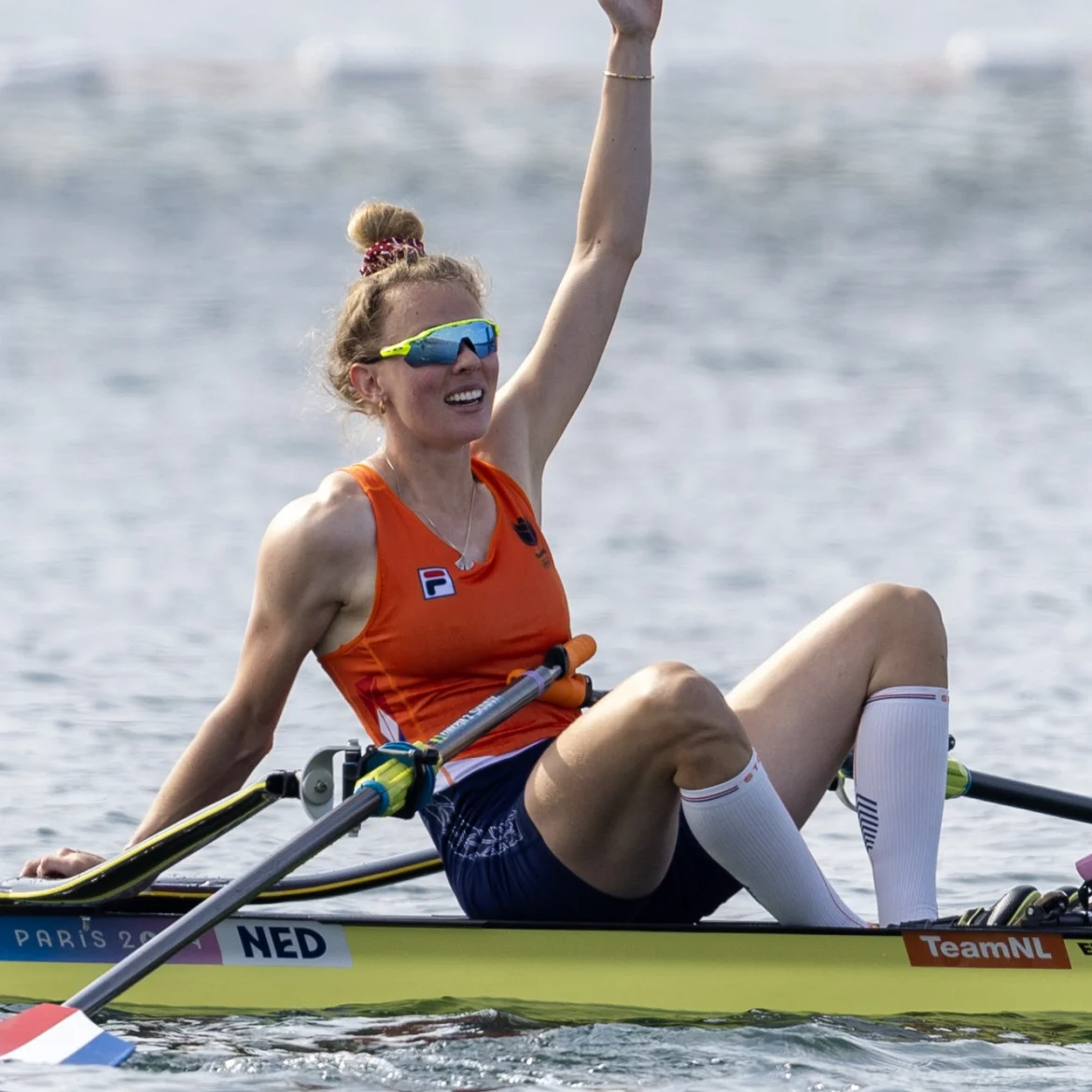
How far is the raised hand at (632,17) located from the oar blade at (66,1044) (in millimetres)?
2529

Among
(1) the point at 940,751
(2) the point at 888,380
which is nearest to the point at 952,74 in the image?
(2) the point at 888,380

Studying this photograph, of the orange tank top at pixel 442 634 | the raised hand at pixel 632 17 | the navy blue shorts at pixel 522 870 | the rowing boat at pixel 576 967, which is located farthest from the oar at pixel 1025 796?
the raised hand at pixel 632 17

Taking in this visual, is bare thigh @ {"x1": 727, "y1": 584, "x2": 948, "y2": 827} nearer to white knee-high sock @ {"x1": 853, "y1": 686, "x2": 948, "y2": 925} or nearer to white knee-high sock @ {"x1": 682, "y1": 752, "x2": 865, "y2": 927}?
white knee-high sock @ {"x1": 853, "y1": 686, "x2": 948, "y2": 925}

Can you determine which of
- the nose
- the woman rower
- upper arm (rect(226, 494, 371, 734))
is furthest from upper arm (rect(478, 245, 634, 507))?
upper arm (rect(226, 494, 371, 734))

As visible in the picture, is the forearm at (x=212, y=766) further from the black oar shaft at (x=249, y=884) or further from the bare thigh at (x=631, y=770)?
the bare thigh at (x=631, y=770)

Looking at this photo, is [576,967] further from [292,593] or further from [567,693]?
[292,593]

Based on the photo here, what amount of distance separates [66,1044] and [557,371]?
1.82m

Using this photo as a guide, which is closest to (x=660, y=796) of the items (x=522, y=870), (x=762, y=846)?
(x=762, y=846)

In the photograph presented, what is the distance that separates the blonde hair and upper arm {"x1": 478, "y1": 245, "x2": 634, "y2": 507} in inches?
11.3

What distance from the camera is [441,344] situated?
14.5 ft

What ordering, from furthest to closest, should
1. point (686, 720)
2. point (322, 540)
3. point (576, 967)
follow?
point (576, 967), point (322, 540), point (686, 720)

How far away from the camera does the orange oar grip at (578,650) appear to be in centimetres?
444

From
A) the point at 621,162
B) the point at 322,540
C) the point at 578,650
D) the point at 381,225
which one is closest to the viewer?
the point at 322,540

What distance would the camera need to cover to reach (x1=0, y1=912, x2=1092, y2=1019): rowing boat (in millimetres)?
4285
